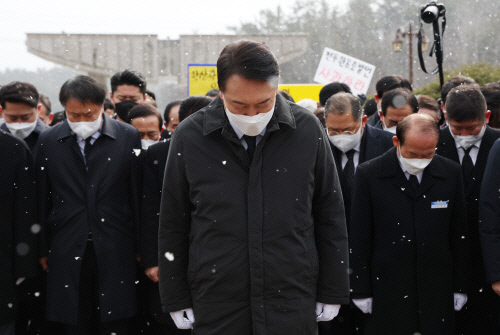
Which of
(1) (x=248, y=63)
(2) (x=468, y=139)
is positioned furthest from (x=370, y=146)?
(1) (x=248, y=63)

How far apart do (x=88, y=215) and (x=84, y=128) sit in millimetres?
657

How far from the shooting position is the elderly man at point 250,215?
2.85m

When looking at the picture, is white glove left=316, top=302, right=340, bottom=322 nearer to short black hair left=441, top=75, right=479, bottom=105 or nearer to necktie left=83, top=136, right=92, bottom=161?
necktie left=83, top=136, right=92, bottom=161

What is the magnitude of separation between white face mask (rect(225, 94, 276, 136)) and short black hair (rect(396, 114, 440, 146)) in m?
1.58

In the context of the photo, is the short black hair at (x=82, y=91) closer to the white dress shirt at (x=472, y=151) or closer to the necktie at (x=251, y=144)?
the necktie at (x=251, y=144)

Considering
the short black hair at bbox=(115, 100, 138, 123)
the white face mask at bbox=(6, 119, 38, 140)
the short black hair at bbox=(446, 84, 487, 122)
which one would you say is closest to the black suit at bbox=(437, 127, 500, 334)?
the short black hair at bbox=(446, 84, 487, 122)

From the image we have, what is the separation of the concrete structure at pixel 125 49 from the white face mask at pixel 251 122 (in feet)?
43.7

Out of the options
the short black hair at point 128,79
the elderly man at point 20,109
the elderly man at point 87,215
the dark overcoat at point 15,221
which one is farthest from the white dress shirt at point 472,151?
the elderly man at point 20,109

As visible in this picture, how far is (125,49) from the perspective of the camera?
55.8 feet

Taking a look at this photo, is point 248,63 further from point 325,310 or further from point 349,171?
point 349,171

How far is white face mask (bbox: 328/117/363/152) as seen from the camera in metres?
4.73

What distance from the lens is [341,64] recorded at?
35.1ft

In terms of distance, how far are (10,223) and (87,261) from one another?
634 mm

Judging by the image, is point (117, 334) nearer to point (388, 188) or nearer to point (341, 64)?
point (388, 188)
